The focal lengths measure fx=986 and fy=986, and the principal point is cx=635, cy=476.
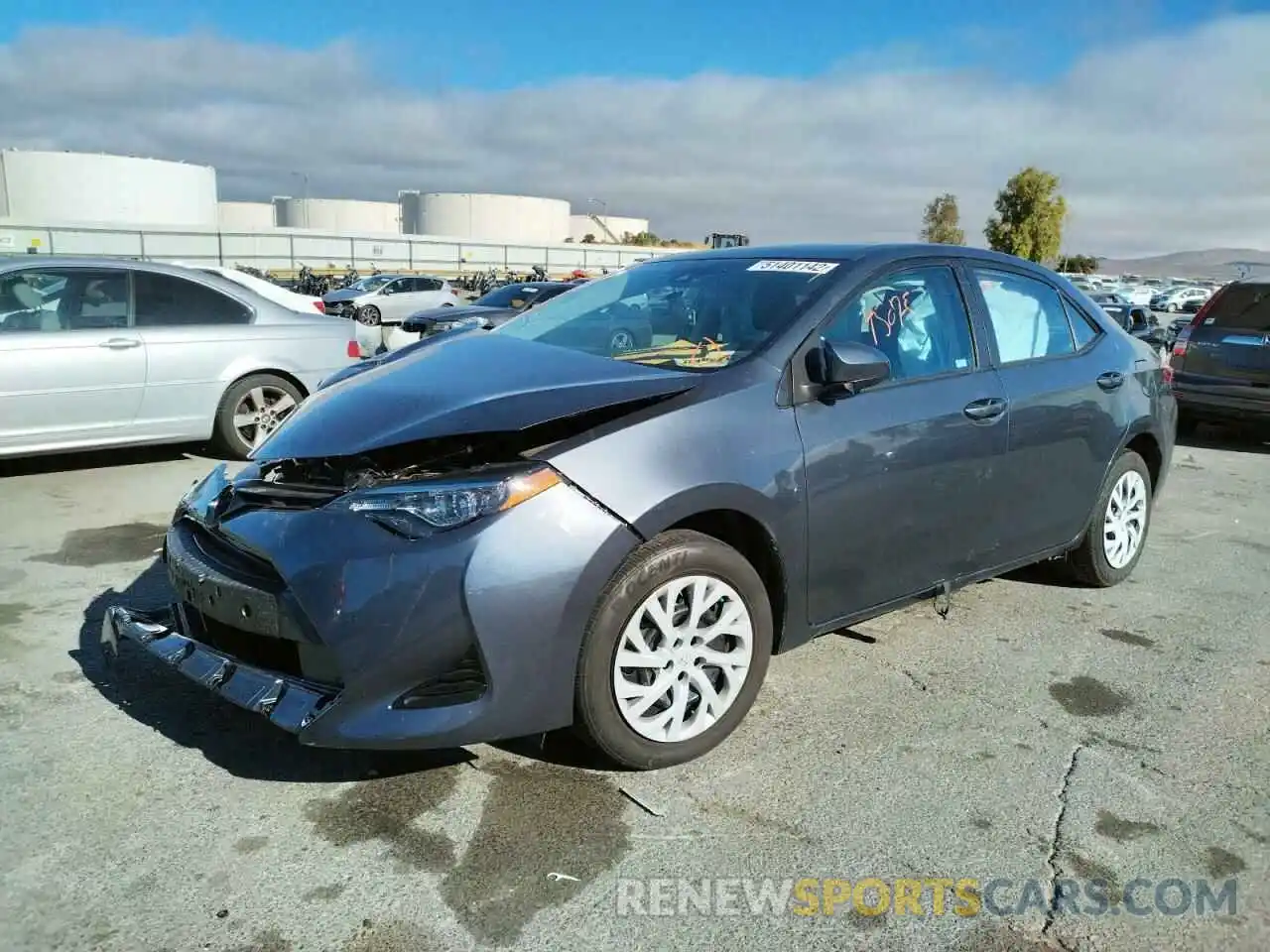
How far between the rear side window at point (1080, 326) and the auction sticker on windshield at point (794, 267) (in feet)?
Answer: 5.03

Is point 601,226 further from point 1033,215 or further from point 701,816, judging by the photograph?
point 701,816

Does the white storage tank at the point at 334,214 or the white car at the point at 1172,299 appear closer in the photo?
the white car at the point at 1172,299

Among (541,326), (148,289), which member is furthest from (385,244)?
(541,326)

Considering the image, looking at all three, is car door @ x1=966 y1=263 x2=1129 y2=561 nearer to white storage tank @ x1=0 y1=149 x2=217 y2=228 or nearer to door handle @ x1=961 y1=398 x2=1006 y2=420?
door handle @ x1=961 y1=398 x2=1006 y2=420

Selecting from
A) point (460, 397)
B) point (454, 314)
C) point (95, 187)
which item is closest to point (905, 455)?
point (460, 397)

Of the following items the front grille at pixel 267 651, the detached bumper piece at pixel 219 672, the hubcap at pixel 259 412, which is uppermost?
the hubcap at pixel 259 412

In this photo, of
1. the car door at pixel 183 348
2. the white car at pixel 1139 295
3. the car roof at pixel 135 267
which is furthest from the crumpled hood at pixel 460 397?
the white car at pixel 1139 295

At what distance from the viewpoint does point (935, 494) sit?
3.68m

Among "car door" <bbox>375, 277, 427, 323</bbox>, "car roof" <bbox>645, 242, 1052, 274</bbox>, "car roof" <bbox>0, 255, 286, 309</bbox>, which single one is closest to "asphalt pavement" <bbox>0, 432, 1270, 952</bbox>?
"car roof" <bbox>645, 242, 1052, 274</bbox>

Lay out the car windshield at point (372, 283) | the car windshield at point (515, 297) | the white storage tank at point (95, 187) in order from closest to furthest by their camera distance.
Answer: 1. the car windshield at point (515, 297)
2. the car windshield at point (372, 283)
3. the white storage tank at point (95, 187)

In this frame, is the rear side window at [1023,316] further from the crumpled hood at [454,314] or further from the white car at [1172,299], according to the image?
the white car at [1172,299]

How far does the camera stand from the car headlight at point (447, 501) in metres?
2.64

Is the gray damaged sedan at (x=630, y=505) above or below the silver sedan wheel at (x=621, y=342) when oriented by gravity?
below

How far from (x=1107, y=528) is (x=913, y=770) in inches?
92.6
